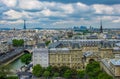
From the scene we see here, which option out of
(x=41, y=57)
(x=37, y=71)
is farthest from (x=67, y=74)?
(x=41, y=57)

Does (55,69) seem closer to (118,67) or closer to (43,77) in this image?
(43,77)

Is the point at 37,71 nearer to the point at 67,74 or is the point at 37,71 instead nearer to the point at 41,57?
the point at 67,74

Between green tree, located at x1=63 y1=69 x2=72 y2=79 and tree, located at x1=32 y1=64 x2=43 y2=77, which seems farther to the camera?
tree, located at x1=32 y1=64 x2=43 y2=77

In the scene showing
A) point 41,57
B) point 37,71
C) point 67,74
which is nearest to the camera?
point 67,74

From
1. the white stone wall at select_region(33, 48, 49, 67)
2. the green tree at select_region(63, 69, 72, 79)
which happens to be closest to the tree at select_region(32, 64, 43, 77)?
the green tree at select_region(63, 69, 72, 79)

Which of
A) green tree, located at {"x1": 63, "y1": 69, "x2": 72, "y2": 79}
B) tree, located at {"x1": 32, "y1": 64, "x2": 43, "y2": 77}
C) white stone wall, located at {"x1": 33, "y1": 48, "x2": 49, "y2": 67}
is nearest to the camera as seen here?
green tree, located at {"x1": 63, "y1": 69, "x2": 72, "y2": 79}

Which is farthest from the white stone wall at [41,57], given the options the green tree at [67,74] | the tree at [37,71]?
the green tree at [67,74]

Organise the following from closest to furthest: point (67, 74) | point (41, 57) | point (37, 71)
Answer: point (67, 74) → point (37, 71) → point (41, 57)

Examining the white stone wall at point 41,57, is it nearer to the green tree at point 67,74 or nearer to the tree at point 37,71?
the tree at point 37,71

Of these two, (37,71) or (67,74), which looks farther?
(37,71)

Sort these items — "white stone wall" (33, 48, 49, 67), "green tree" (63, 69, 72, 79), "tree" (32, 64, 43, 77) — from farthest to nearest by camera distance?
"white stone wall" (33, 48, 49, 67), "tree" (32, 64, 43, 77), "green tree" (63, 69, 72, 79)

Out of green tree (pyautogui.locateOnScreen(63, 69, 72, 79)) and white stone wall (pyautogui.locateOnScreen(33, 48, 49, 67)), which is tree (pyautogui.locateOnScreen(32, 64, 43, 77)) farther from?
white stone wall (pyautogui.locateOnScreen(33, 48, 49, 67))

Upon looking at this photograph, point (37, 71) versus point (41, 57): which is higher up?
point (41, 57)
